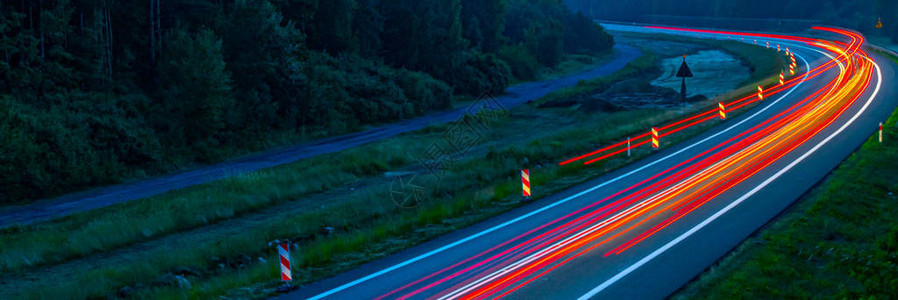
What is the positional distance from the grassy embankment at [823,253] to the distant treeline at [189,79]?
24.1 meters

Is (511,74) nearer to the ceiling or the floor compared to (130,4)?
nearer to the floor

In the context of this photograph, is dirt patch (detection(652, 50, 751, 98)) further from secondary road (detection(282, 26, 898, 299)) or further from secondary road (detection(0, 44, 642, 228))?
secondary road (detection(282, 26, 898, 299))

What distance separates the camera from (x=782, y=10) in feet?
400

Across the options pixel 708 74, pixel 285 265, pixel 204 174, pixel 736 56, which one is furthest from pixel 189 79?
pixel 736 56

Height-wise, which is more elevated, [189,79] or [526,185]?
[189,79]

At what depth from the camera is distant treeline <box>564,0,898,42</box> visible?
3847 inches

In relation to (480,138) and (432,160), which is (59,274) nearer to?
(432,160)

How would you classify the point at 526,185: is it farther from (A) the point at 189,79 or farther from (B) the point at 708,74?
(B) the point at 708,74

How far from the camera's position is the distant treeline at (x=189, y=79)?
29.4 meters

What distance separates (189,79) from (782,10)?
365 feet

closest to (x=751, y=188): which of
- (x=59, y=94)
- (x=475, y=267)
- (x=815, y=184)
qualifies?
(x=815, y=184)

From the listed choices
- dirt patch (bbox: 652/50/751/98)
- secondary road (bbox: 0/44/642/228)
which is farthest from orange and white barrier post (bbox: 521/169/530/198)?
dirt patch (bbox: 652/50/751/98)

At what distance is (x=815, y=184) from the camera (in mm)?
20844

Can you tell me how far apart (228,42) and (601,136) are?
69.2 ft
